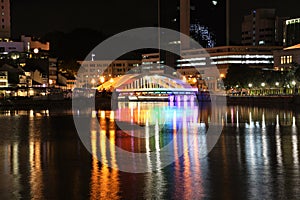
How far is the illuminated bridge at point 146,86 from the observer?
113m

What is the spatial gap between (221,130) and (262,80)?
60.7m

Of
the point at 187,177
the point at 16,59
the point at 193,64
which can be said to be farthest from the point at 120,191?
the point at 193,64

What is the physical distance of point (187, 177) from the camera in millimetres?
15273

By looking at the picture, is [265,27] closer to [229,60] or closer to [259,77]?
[229,60]

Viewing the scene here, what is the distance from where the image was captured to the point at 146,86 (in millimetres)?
122750

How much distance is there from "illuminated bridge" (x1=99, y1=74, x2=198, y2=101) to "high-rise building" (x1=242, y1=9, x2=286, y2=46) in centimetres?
4150

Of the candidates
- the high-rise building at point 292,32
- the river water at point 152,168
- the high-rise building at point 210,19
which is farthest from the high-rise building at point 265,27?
the river water at point 152,168

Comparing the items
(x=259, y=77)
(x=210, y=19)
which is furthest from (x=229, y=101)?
(x=210, y=19)

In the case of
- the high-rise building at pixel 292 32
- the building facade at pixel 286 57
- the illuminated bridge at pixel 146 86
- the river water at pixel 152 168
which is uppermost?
the high-rise building at pixel 292 32

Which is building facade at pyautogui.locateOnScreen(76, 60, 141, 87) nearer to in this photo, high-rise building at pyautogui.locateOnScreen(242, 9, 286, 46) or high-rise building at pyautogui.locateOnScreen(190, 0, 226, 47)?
high-rise building at pyautogui.locateOnScreen(190, 0, 226, 47)

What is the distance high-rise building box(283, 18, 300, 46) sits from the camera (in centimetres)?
13425

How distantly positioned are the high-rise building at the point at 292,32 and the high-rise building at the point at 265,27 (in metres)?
13.6

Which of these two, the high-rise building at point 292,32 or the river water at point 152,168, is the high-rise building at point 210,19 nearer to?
the high-rise building at point 292,32

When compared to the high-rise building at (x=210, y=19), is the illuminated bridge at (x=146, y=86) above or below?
below
